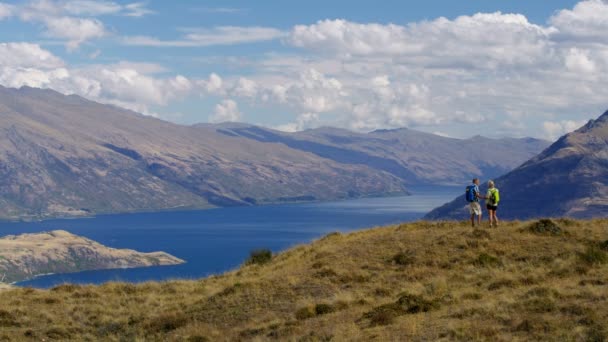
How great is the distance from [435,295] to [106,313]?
627 inches

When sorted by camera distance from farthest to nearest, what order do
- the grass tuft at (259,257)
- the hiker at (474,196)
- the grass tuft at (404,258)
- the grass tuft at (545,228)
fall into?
the grass tuft at (259,257)
the hiker at (474,196)
the grass tuft at (545,228)
the grass tuft at (404,258)

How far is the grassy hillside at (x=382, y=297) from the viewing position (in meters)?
24.4

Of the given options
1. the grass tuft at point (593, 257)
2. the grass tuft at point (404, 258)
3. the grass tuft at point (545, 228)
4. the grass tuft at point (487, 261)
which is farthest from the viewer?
the grass tuft at point (545, 228)

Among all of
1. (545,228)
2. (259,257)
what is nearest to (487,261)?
(545,228)

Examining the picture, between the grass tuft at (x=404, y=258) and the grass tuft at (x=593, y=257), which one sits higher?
the grass tuft at (x=593, y=257)

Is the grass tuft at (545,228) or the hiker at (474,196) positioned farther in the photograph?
the hiker at (474,196)

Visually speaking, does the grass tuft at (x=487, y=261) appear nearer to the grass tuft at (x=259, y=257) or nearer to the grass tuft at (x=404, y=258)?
the grass tuft at (x=404, y=258)

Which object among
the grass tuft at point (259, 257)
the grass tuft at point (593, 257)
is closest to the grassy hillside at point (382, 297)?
the grass tuft at point (593, 257)

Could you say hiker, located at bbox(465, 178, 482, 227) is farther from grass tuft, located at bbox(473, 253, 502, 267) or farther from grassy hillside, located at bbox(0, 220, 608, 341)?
grass tuft, located at bbox(473, 253, 502, 267)

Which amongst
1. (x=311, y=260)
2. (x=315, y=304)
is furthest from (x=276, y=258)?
(x=315, y=304)

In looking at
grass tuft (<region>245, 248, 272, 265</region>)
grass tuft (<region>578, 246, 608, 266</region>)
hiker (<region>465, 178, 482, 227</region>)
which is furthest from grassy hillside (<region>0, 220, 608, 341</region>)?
grass tuft (<region>245, 248, 272, 265</region>)

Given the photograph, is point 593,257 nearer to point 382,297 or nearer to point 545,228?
point 545,228

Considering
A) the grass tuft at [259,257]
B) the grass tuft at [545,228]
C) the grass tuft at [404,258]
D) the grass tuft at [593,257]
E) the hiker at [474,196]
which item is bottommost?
the grass tuft at [259,257]

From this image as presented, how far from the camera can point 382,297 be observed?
31766 mm
